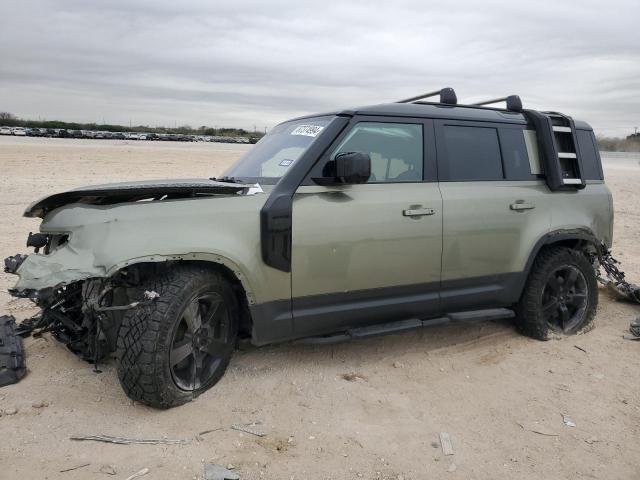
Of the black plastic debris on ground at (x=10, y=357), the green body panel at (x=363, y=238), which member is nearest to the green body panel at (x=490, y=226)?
the green body panel at (x=363, y=238)

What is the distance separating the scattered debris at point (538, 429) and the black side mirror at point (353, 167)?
6.32ft

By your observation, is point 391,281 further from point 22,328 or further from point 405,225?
point 22,328

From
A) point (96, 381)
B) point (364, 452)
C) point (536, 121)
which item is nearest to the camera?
point (364, 452)

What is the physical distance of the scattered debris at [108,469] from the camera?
9.53 feet

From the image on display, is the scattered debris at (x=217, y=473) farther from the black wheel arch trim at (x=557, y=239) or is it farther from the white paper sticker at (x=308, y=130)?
the black wheel arch trim at (x=557, y=239)

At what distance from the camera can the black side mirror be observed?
3.71m

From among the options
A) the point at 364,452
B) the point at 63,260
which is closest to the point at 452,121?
the point at 364,452

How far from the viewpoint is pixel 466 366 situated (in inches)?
175

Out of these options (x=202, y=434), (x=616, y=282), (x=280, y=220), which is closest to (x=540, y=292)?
(x=616, y=282)

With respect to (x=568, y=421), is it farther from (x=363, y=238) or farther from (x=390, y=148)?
(x=390, y=148)

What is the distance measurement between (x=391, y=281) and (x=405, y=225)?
1.43ft

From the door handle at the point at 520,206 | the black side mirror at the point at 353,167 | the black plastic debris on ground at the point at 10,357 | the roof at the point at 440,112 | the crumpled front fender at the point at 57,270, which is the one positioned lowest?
the black plastic debris on ground at the point at 10,357

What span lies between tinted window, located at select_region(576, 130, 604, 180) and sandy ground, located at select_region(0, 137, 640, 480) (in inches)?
60.3

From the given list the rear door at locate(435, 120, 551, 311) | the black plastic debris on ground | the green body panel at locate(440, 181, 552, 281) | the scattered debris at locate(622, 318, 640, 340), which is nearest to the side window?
the rear door at locate(435, 120, 551, 311)
